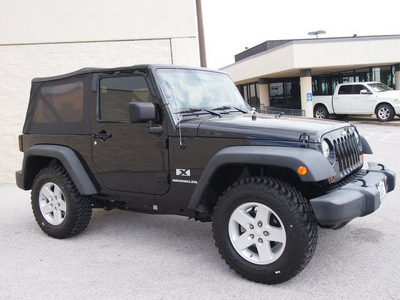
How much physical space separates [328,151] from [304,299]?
119cm

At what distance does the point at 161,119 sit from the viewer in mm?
3680

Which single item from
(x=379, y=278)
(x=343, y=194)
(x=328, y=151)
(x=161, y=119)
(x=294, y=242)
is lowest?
(x=379, y=278)

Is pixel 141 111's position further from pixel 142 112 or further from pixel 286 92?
pixel 286 92

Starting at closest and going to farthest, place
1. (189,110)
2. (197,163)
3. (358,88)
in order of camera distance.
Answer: (197,163) → (189,110) → (358,88)

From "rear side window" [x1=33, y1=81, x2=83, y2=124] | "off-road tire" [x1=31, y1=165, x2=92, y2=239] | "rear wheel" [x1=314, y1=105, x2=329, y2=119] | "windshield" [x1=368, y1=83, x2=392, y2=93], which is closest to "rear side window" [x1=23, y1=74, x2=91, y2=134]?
"rear side window" [x1=33, y1=81, x2=83, y2=124]

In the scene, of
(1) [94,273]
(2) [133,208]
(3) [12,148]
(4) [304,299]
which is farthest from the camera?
(3) [12,148]

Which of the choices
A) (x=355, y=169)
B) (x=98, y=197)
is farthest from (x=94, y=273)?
(x=355, y=169)

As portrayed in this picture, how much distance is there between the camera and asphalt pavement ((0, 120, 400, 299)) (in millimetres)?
3102

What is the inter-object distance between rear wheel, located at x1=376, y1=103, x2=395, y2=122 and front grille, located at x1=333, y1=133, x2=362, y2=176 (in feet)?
47.3

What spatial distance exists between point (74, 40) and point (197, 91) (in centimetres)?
550

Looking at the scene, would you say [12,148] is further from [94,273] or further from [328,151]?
[328,151]

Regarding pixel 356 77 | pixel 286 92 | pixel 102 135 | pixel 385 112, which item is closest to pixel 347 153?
pixel 102 135

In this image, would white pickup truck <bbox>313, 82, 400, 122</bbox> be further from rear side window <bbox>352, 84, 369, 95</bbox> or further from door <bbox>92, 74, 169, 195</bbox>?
door <bbox>92, 74, 169, 195</bbox>

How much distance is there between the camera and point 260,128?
3240 mm
